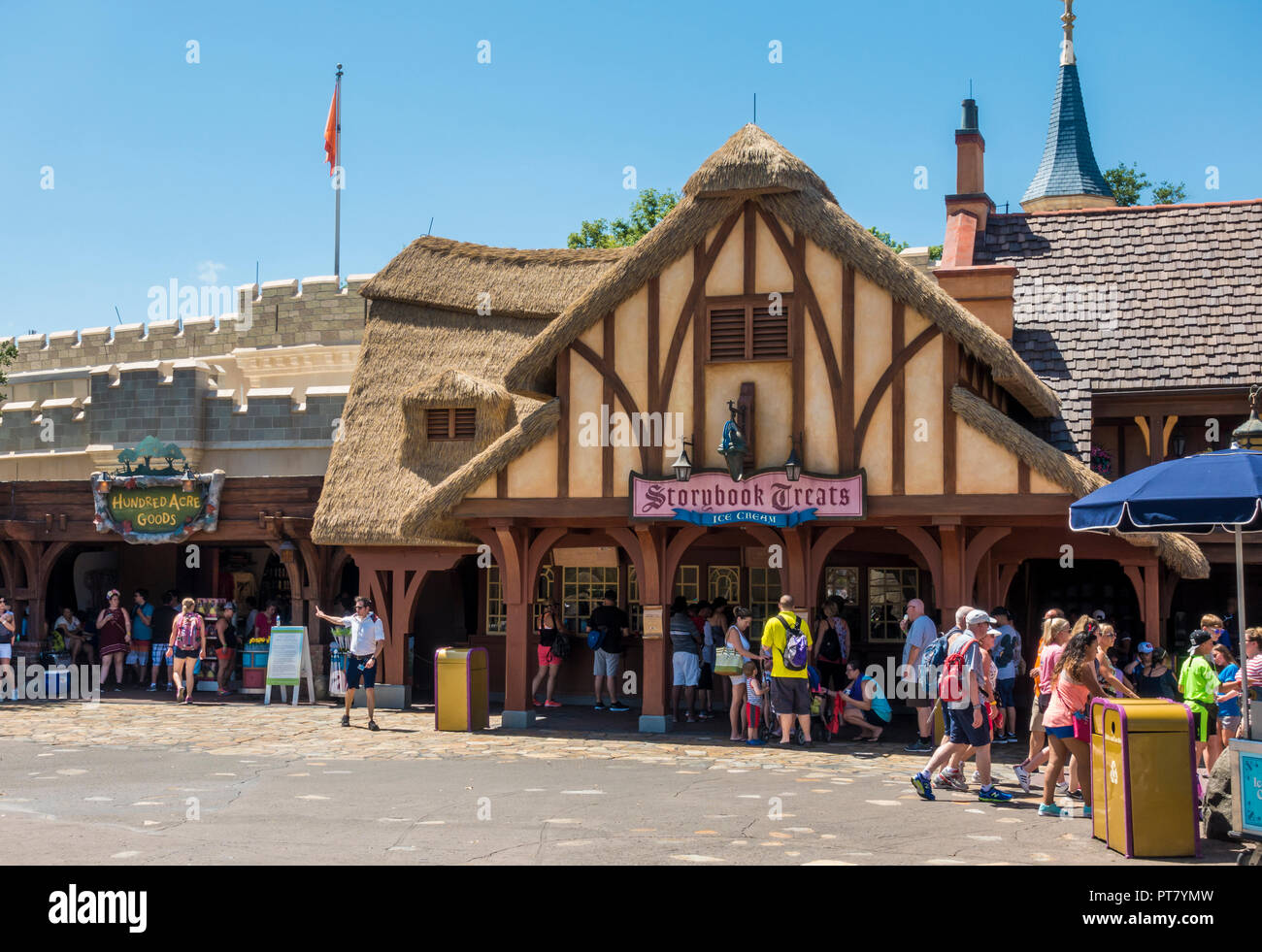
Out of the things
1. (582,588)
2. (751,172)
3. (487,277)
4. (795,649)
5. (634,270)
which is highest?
(487,277)

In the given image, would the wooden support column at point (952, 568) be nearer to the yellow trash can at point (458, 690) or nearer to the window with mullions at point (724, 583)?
the window with mullions at point (724, 583)

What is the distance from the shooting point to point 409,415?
2036 cm

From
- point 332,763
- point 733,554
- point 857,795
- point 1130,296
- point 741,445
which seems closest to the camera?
point 857,795

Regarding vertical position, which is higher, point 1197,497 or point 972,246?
point 972,246

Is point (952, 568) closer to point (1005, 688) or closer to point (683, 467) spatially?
point (1005, 688)

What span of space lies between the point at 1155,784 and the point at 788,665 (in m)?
6.05

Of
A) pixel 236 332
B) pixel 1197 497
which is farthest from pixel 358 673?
pixel 236 332

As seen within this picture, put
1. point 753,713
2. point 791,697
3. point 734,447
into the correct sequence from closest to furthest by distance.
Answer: point 791,697 < point 753,713 < point 734,447

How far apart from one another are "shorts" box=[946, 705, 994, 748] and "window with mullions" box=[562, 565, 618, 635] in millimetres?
10139

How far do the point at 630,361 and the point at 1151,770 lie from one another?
893 cm

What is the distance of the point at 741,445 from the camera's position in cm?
1561

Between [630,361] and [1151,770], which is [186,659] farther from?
[1151,770]
